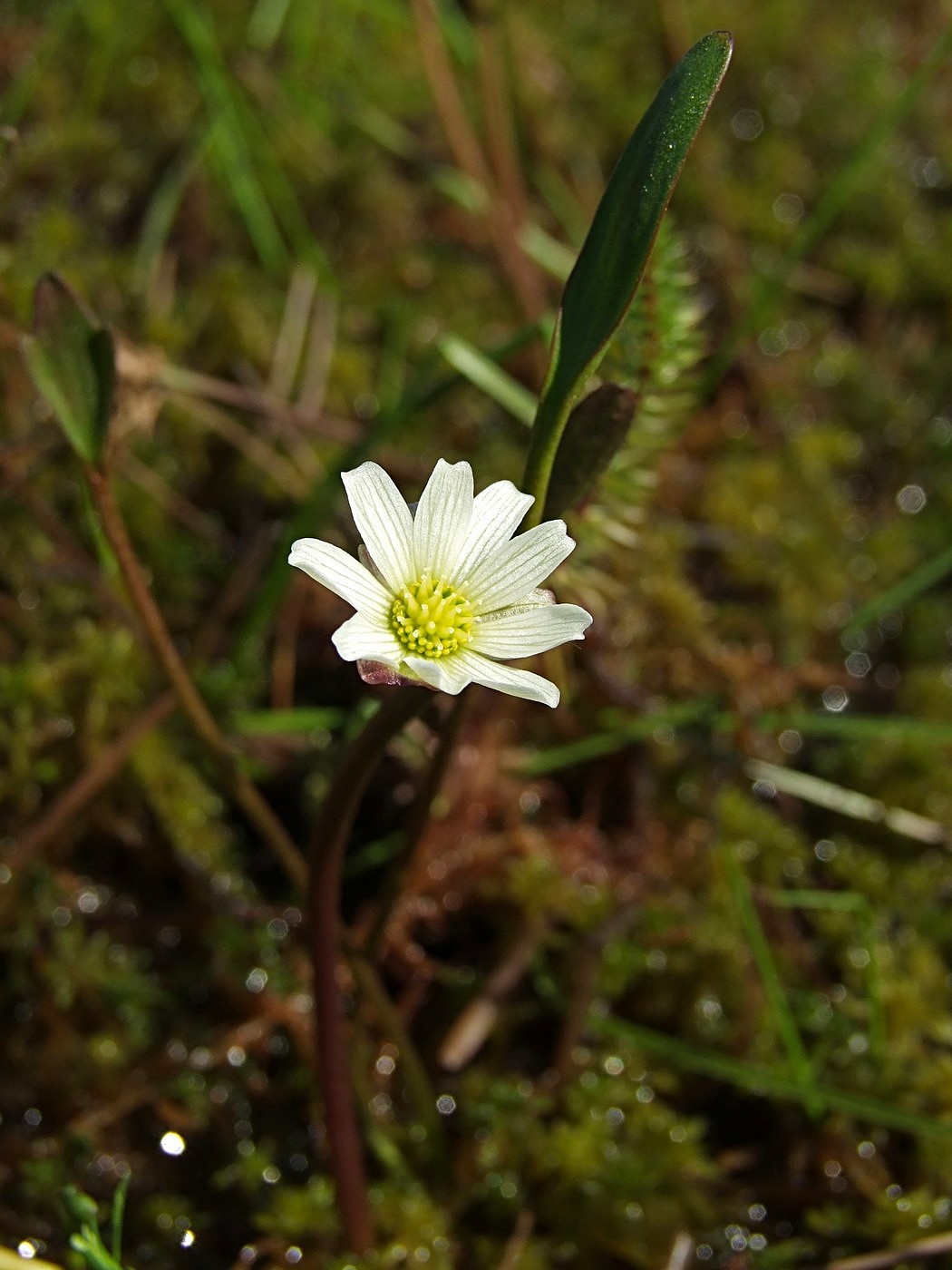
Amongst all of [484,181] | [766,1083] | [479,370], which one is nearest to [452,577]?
[479,370]

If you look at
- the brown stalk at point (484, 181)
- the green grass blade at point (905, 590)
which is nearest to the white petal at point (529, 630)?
the green grass blade at point (905, 590)

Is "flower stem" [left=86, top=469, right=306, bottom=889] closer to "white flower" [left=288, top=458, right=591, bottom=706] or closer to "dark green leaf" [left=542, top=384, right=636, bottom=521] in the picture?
"white flower" [left=288, top=458, right=591, bottom=706]

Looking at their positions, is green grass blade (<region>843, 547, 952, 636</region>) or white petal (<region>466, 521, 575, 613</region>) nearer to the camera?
white petal (<region>466, 521, 575, 613</region>)

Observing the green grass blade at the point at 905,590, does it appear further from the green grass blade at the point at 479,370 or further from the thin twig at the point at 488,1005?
the thin twig at the point at 488,1005

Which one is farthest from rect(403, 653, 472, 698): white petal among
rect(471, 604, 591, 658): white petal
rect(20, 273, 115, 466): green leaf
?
rect(20, 273, 115, 466): green leaf

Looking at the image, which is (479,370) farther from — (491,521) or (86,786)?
(86,786)

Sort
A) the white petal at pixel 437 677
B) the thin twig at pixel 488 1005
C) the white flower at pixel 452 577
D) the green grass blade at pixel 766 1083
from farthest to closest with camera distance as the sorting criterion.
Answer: the thin twig at pixel 488 1005
the green grass blade at pixel 766 1083
the white flower at pixel 452 577
the white petal at pixel 437 677
